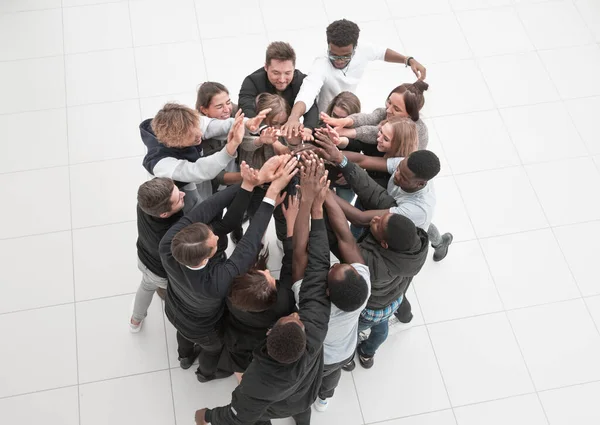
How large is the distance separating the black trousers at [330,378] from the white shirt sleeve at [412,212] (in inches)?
29.7

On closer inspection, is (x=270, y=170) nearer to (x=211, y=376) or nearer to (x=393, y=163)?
(x=393, y=163)

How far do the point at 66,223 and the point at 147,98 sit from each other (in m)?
1.21

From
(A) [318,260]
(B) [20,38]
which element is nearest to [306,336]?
(A) [318,260]

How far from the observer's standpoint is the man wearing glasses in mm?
3109

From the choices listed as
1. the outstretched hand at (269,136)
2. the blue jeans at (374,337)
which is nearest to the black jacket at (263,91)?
the outstretched hand at (269,136)

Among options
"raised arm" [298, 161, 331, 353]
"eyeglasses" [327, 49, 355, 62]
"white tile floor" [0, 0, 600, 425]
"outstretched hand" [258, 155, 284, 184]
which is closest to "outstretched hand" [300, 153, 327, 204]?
"raised arm" [298, 161, 331, 353]

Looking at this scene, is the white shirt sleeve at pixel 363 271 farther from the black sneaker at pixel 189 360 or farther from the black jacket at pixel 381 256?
the black sneaker at pixel 189 360

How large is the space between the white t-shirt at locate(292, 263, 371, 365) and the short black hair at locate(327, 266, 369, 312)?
6 centimetres

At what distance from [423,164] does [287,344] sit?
996mm

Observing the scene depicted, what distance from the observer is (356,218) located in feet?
8.89

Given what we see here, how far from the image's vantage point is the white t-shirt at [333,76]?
3217 mm

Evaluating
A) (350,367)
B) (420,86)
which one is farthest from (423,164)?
(350,367)

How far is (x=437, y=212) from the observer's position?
13.2ft

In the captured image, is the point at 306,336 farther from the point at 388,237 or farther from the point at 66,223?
the point at 66,223
